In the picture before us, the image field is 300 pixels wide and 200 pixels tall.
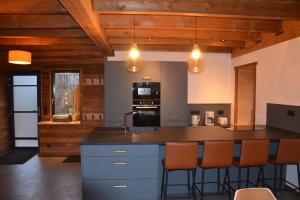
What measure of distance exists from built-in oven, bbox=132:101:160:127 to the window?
203 centimetres

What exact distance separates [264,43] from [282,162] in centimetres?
208

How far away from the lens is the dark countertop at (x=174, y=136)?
9.64 ft

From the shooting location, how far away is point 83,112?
5926 mm

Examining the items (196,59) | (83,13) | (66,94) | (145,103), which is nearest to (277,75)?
(196,59)

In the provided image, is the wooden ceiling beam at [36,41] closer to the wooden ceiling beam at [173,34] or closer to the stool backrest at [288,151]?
the wooden ceiling beam at [173,34]

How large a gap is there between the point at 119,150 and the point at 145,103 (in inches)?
82.8

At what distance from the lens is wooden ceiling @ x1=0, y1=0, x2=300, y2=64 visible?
2.64m

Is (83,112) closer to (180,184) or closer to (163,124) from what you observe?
(163,124)

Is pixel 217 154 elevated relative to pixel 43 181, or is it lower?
elevated

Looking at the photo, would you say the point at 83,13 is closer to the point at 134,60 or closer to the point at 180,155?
the point at 134,60

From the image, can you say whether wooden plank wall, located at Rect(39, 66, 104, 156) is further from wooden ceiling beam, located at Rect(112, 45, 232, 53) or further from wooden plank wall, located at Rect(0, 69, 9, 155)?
wooden ceiling beam, located at Rect(112, 45, 232, 53)

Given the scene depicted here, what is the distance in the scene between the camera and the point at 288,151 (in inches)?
119

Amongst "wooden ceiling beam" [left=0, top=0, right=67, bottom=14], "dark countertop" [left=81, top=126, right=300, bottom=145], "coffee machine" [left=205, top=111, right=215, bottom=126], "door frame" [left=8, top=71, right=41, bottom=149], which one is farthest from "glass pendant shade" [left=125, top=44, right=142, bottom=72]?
"door frame" [left=8, top=71, right=41, bottom=149]

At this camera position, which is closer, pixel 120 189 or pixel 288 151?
pixel 120 189
